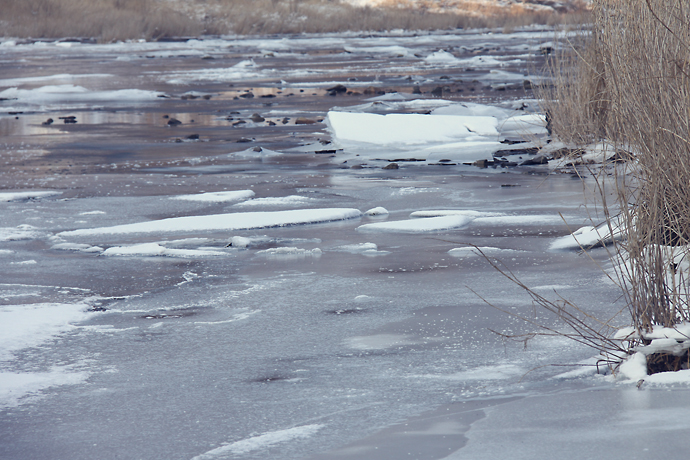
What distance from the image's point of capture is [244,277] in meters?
Result: 4.80

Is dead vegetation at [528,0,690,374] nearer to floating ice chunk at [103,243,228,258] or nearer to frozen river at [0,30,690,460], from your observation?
frozen river at [0,30,690,460]

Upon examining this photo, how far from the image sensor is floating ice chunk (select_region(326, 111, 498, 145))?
10.4 metres

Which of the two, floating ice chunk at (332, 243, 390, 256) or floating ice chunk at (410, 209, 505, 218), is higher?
floating ice chunk at (410, 209, 505, 218)

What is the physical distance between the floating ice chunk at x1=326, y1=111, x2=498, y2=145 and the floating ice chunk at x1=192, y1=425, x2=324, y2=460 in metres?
7.63

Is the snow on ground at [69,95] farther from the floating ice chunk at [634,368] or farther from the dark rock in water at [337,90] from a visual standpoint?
the floating ice chunk at [634,368]

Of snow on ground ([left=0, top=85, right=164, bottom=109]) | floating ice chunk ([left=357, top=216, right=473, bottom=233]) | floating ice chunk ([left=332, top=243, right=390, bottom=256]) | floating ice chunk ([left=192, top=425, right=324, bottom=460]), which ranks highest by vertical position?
snow on ground ([left=0, top=85, right=164, bottom=109])

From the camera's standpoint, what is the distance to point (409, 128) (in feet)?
34.7

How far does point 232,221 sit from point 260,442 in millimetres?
3597

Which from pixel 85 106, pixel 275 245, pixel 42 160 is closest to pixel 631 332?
pixel 275 245

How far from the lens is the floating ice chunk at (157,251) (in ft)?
17.5

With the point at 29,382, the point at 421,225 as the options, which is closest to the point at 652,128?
the point at 29,382

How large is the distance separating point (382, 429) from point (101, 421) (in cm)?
92

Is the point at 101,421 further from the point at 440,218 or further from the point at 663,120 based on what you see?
the point at 440,218

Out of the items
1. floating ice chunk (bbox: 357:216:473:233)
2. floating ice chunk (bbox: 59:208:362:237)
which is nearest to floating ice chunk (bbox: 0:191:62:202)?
floating ice chunk (bbox: 59:208:362:237)
